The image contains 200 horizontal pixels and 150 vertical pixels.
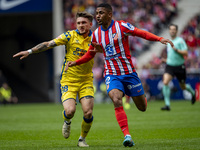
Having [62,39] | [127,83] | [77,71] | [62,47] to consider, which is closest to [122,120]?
[127,83]

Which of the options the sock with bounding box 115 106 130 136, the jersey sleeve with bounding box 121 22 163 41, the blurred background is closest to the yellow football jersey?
the jersey sleeve with bounding box 121 22 163 41

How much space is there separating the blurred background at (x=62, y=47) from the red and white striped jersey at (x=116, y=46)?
43.1 feet

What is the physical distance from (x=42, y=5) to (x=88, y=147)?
751 inches

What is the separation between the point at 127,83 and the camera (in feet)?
22.7

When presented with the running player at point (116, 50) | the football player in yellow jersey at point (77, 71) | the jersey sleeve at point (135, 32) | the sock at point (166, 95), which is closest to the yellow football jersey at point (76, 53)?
the football player in yellow jersey at point (77, 71)

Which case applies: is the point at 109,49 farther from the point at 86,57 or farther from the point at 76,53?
the point at 76,53

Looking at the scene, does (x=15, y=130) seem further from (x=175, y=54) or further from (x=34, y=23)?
(x=34, y=23)

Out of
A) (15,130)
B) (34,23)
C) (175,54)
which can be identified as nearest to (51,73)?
(34,23)

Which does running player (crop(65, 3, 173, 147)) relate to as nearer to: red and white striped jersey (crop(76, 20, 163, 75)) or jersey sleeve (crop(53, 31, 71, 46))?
red and white striped jersey (crop(76, 20, 163, 75))

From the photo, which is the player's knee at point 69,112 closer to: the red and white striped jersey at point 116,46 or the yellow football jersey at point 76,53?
the yellow football jersey at point 76,53

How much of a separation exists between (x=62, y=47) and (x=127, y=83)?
63.5ft

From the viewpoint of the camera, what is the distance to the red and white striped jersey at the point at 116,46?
6852 millimetres

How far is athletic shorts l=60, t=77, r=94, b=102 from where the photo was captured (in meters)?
7.27

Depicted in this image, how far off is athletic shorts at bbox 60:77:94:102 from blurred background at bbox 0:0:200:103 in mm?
12775
